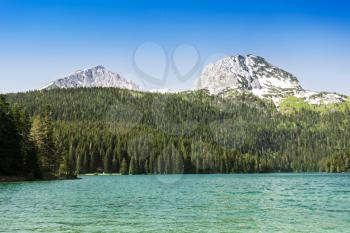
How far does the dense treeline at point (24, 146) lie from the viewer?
344 ft

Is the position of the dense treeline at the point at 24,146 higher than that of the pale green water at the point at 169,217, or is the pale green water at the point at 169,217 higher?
the dense treeline at the point at 24,146

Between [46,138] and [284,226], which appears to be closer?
[284,226]

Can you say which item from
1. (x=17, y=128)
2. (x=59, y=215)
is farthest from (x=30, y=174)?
(x=59, y=215)

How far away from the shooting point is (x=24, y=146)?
4392 inches

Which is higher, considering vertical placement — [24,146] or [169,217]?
[24,146]

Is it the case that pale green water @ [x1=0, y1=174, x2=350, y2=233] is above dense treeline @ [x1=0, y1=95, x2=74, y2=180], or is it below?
below

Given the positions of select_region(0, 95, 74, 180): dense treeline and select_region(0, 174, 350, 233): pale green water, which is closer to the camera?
select_region(0, 174, 350, 233): pale green water

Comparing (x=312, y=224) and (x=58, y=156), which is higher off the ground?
(x=58, y=156)

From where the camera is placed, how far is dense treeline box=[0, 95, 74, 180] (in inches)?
4131

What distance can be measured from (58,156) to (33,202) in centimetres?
8326

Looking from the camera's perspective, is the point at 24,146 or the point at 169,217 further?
the point at 24,146

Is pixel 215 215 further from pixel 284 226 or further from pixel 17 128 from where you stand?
pixel 17 128

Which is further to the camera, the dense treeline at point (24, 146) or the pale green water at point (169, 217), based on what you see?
the dense treeline at point (24, 146)

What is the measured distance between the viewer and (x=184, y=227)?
37.7 m
